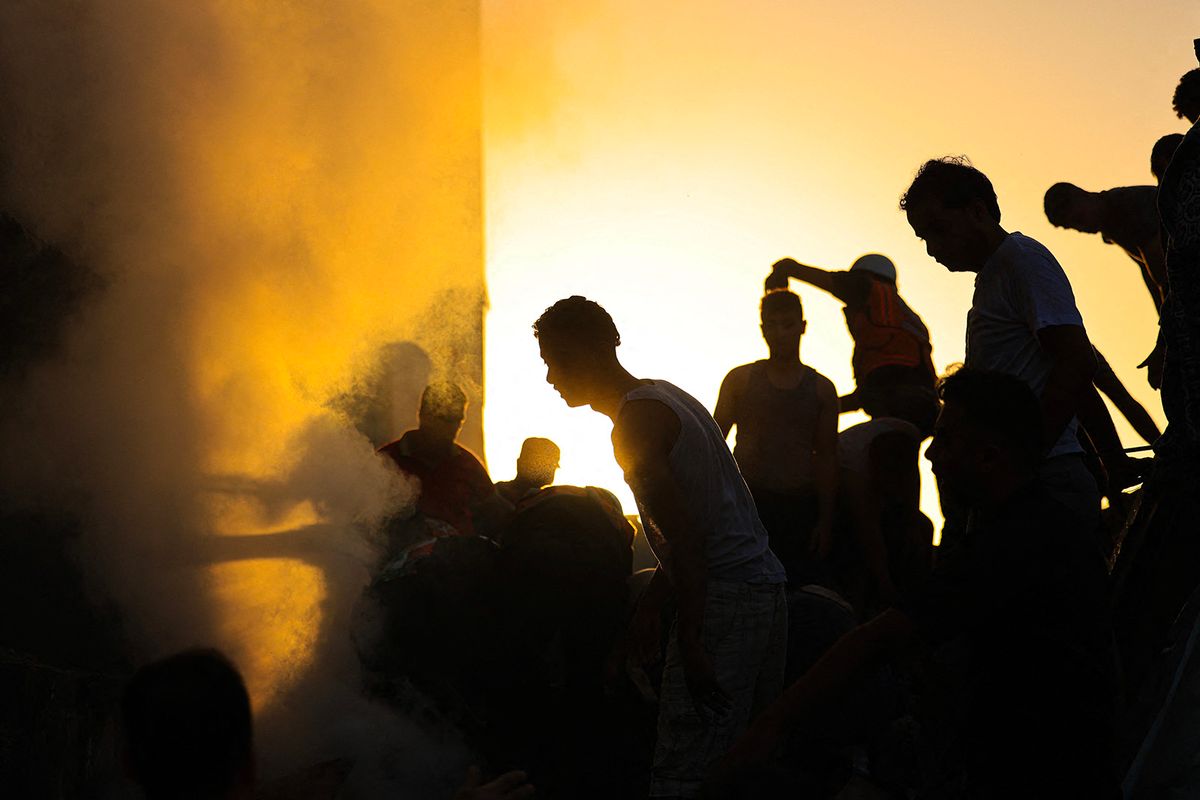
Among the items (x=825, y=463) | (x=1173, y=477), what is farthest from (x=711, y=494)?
(x=825, y=463)

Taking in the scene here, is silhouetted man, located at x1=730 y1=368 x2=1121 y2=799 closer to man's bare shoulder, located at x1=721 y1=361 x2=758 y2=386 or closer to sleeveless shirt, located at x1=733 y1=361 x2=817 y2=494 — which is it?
sleeveless shirt, located at x1=733 y1=361 x2=817 y2=494

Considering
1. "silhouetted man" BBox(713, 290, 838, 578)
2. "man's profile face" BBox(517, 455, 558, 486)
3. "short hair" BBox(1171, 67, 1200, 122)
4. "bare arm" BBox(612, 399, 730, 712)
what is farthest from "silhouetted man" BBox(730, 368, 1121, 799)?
"man's profile face" BBox(517, 455, 558, 486)

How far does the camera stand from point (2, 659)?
398cm

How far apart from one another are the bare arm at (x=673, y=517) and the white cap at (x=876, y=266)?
3.40m

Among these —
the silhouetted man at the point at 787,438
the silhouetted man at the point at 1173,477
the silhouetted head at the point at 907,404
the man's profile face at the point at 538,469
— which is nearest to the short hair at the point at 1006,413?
the silhouetted man at the point at 1173,477

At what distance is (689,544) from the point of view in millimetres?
3191

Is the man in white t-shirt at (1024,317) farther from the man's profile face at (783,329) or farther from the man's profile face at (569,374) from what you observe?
the man's profile face at (783,329)

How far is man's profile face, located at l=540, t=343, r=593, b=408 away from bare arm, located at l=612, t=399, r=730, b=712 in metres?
0.23

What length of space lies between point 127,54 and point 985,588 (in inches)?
184

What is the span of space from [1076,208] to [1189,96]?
0.76 m

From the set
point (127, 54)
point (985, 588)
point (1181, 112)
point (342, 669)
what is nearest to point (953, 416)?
point (985, 588)

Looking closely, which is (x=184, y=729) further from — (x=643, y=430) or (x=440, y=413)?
(x=440, y=413)

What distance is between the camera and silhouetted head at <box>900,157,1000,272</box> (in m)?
3.60

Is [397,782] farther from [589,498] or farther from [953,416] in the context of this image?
[953,416]
